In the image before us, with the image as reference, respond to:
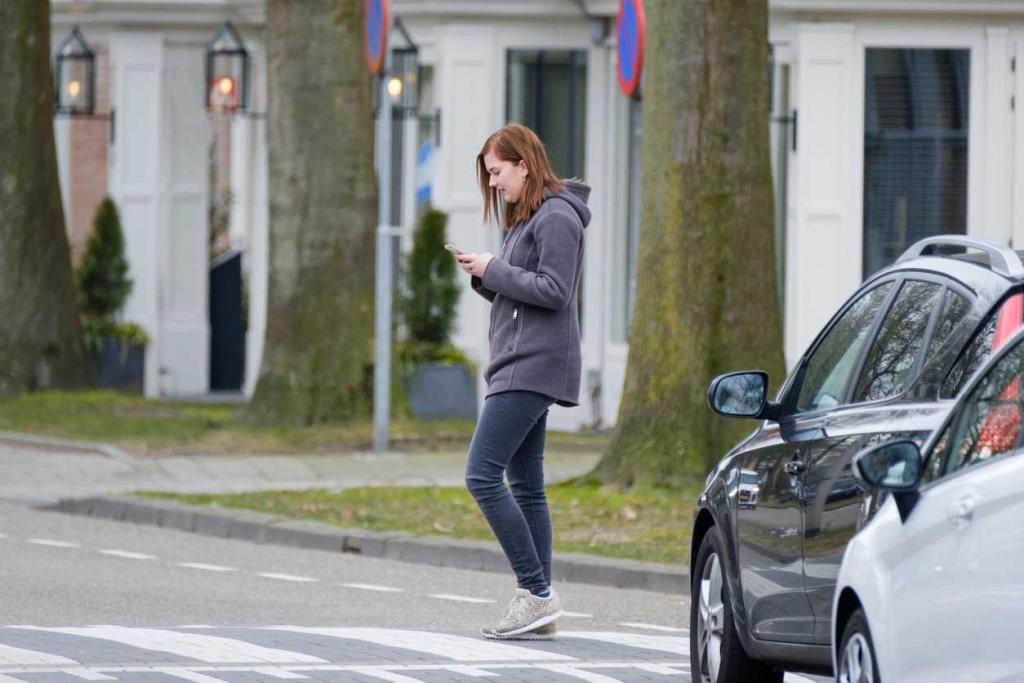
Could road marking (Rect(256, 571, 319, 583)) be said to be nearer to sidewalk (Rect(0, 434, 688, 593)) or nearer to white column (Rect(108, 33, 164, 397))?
sidewalk (Rect(0, 434, 688, 593))

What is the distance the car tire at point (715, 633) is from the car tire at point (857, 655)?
113cm

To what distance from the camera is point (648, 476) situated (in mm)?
14219

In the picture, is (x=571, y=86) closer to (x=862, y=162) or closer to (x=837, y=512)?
(x=862, y=162)

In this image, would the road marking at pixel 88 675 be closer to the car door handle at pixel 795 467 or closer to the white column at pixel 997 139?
the car door handle at pixel 795 467

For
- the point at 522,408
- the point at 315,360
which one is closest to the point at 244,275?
the point at 315,360

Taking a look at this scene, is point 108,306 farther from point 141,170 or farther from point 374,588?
point 374,588

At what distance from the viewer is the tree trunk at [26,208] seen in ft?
69.1

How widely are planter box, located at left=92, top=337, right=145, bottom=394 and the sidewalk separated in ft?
20.1

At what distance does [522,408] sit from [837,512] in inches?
102

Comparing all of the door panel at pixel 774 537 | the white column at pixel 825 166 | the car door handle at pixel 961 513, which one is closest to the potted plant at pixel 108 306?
the white column at pixel 825 166

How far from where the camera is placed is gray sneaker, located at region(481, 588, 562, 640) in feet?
29.1

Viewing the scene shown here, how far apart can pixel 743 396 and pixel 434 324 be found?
50.4 feet

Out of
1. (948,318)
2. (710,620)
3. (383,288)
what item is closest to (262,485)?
(383,288)

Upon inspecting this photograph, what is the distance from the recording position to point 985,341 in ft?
19.5
